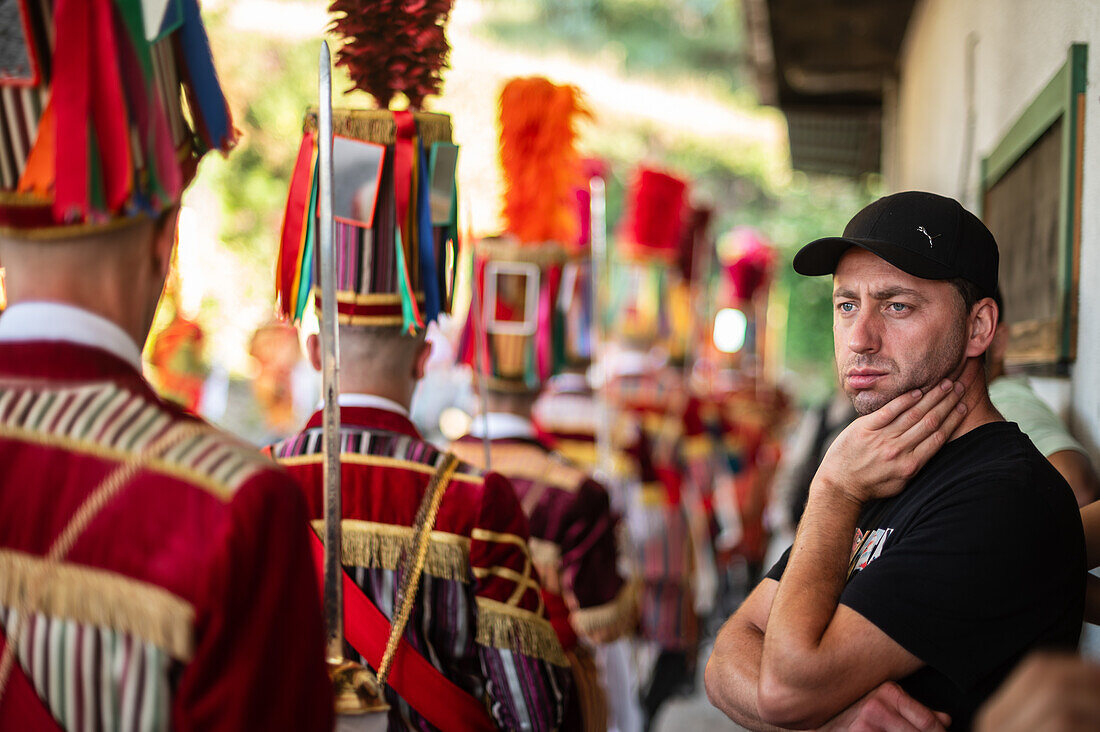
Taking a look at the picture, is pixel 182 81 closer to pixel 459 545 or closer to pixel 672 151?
pixel 459 545

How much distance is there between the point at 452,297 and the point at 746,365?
9.35m

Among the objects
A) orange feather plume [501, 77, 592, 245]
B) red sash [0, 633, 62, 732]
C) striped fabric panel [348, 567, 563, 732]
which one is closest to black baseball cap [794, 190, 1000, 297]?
striped fabric panel [348, 567, 563, 732]

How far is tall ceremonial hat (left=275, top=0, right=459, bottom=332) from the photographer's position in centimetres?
247

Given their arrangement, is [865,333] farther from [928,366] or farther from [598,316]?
[598,316]

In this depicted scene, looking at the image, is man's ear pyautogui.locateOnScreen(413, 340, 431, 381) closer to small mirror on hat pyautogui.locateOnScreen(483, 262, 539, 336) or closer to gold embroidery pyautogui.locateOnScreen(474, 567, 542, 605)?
gold embroidery pyautogui.locateOnScreen(474, 567, 542, 605)

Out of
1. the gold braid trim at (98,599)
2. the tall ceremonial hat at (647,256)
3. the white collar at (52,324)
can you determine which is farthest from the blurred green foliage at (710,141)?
the gold braid trim at (98,599)

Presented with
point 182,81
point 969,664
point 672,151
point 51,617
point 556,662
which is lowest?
point 556,662

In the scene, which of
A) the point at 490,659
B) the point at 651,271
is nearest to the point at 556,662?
the point at 490,659

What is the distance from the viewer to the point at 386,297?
2.50 meters

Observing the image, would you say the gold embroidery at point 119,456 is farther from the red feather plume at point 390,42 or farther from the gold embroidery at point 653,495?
the gold embroidery at point 653,495

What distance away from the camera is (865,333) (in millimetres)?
2031

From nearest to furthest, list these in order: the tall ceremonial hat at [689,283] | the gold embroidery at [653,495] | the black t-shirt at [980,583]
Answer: the black t-shirt at [980,583], the gold embroidery at [653,495], the tall ceremonial hat at [689,283]

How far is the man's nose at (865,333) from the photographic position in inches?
79.5

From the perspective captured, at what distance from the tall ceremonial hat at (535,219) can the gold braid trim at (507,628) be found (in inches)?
76.1
